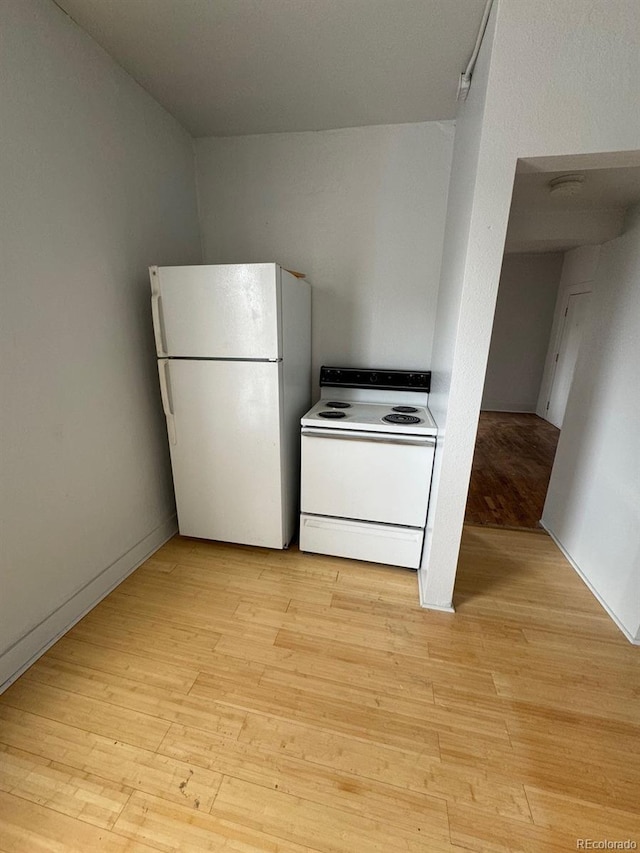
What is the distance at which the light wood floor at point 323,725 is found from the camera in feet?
3.06

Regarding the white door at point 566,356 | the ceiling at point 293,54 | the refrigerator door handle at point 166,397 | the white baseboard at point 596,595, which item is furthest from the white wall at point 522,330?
the refrigerator door handle at point 166,397

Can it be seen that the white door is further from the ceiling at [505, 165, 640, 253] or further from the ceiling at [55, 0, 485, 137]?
the ceiling at [55, 0, 485, 137]

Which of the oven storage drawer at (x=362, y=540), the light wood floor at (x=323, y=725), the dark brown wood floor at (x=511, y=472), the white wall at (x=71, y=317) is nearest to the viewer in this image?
the light wood floor at (x=323, y=725)

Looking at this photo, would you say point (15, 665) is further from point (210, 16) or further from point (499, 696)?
point (210, 16)

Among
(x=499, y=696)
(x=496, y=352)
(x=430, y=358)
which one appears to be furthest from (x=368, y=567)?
(x=496, y=352)

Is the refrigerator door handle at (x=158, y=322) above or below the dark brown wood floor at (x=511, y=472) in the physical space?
above

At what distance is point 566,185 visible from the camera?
4.91 ft

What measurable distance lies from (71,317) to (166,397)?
0.56 m

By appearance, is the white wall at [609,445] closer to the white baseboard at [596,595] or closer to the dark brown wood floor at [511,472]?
the white baseboard at [596,595]

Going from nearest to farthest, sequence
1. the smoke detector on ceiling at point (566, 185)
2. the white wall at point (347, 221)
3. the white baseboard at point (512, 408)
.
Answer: the smoke detector on ceiling at point (566, 185), the white wall at point (347, 221), the white baseboard at point (512, 408)

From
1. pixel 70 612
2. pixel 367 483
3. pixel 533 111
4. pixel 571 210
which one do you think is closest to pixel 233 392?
pixel 367 483

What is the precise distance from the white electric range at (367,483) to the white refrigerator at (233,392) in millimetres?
178

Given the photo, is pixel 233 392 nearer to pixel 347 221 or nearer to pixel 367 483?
pixel 367 483

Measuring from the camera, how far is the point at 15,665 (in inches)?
52.1
